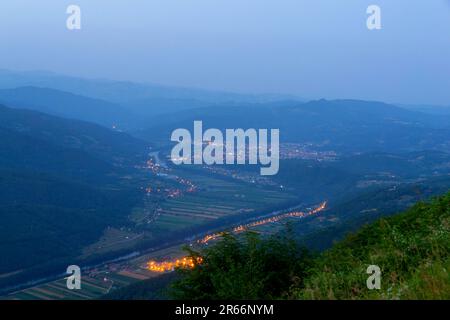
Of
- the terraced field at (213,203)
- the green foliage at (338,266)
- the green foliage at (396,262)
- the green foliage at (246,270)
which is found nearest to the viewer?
the green foliage at (396,262)

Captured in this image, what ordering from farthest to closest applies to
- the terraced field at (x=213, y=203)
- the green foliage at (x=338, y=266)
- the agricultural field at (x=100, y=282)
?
the terraced field at (x=213, y=203) → the agricultural field at (x=100, y=282) → the green foliage at (x=338, y=266)

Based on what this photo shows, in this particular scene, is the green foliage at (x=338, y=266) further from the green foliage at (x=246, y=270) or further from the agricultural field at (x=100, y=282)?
the agricultural field at (x=100, y=282)

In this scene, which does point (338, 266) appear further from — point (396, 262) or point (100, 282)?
point (100, 282)

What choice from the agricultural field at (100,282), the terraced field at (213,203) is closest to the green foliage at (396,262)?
the agricultural field at (100,282)

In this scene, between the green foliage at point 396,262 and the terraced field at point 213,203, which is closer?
the green foliage at point 396,262

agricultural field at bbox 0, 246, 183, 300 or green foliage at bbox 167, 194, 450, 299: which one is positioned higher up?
green foliage at bbox 167, 194, 450, 299

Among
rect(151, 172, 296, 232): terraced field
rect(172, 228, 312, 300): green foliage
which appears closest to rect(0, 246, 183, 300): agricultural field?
rect(151, 172, 296, 232): terraced field

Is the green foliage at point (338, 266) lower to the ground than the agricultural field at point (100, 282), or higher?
higher

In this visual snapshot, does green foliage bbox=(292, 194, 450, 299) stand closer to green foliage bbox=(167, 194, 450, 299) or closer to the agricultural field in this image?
green foliage bbox=(167, 194, 450, 299)
